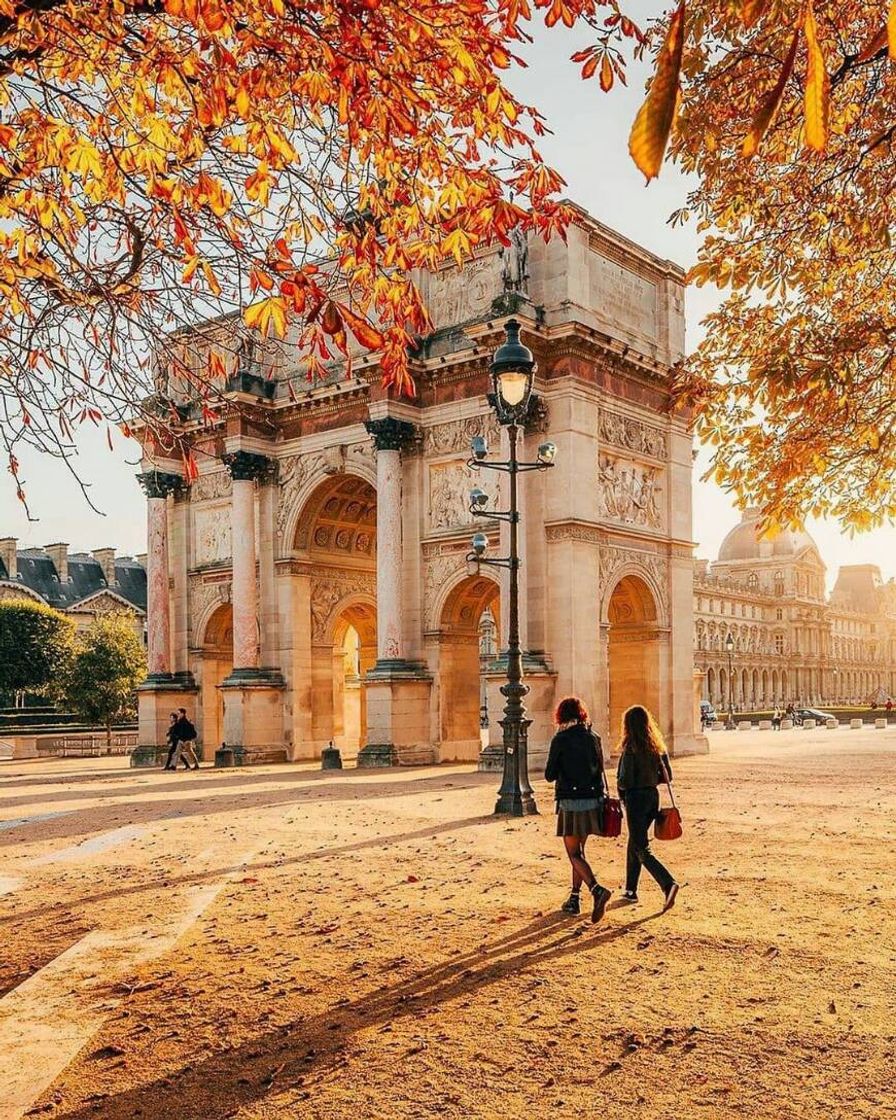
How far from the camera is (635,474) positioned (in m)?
27.7

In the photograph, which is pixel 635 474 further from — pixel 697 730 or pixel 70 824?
pixel 70 824

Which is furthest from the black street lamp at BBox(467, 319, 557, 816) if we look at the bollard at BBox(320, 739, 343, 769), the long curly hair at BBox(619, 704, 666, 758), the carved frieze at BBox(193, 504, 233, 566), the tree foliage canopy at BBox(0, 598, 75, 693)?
the tree foliage canopy at BBox(0, 598, 75, 693)

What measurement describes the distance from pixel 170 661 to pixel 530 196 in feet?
90.9

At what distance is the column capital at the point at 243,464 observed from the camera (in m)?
30.4

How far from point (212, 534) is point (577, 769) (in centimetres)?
2557

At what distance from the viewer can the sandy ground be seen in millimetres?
5215

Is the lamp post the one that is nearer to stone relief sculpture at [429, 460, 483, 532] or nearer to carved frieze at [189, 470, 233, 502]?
carved frieze at [189, 470, 233, 502]

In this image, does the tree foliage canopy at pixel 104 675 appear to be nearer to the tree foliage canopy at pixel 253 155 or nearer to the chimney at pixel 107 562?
the tree foliage canopy at pixel 253 155

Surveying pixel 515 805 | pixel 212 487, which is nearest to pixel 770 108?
pixel 515 805

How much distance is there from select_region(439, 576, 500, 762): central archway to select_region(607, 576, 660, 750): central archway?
335cm

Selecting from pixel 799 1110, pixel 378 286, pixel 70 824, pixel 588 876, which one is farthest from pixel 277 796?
pixel 799 1110

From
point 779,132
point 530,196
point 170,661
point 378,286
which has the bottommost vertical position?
point 170,661

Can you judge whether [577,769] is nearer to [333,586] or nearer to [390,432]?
[390,432]

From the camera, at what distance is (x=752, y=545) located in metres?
143
